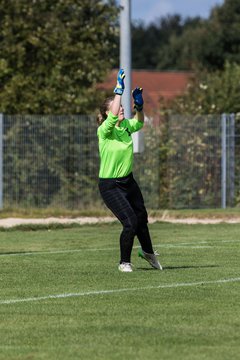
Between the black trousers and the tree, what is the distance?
18.9 metres

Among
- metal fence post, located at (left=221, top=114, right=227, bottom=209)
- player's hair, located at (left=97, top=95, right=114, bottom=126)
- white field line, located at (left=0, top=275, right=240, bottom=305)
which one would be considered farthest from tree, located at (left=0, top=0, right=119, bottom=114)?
white field line, located at (left=0, top=275, right=240, bottom=305)

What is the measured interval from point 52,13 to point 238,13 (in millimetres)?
34499

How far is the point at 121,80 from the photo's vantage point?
1351 cm

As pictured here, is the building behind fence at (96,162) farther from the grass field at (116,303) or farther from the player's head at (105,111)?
the player's head at (105,111)

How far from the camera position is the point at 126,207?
44.9 feet

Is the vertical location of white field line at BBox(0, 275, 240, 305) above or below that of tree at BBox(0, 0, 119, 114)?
below

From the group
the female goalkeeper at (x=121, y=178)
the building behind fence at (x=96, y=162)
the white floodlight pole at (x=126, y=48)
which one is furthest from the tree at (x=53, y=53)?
the female goalkeeper at (x=121, y=178)

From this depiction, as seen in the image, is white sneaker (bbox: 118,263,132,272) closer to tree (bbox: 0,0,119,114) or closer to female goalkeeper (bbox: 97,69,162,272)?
female goalkeeper (bbox: 97,69,162,272)

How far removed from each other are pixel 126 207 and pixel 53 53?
21187 mm

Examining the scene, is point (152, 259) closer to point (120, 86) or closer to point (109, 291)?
point (120, 86)

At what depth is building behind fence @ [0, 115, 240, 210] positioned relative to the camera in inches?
1162

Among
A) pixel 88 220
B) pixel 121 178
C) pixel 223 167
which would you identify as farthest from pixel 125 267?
pixel 223 167

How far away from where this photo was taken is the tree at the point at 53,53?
32938 millimetres

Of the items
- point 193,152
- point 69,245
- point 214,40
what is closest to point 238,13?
point 214,40
